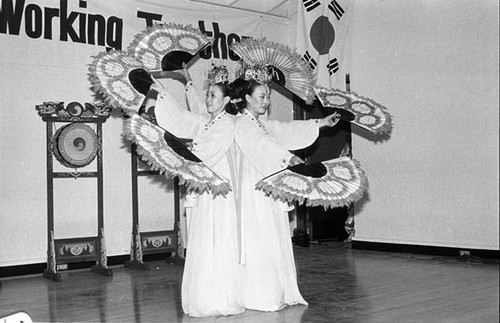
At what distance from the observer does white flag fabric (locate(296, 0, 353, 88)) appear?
21.5 ft

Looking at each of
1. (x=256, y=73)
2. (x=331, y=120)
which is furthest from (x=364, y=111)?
(x=256, y=73)

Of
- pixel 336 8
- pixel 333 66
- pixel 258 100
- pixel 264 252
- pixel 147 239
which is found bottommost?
pixel 147 239

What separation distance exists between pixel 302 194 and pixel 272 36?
176 inches

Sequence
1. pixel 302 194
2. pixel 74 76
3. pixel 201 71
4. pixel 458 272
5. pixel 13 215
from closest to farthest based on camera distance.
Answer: pixel 302 194 < pixel 458 272 < pixel 13 215 < pixel 74 76 < pixel 201 71

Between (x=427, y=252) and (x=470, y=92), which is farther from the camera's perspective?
(x=427, y=252)

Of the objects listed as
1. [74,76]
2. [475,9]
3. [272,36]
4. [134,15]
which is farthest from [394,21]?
[74,76]

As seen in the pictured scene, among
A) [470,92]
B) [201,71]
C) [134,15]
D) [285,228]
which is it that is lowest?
[285,228]

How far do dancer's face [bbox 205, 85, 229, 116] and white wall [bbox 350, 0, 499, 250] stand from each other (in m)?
2.67

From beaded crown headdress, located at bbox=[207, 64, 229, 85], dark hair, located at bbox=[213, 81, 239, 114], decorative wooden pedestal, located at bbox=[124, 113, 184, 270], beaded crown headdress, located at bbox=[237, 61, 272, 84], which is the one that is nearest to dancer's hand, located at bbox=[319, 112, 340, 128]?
beaded crown headdress, located at bbox=[237, 61, 272, 84]

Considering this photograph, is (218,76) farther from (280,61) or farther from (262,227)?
(262,227)

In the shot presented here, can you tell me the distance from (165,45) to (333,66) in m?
3.07

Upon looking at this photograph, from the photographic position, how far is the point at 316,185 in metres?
3.70

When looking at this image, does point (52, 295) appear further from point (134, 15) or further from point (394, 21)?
point (394, 21)

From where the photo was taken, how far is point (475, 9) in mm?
5754
